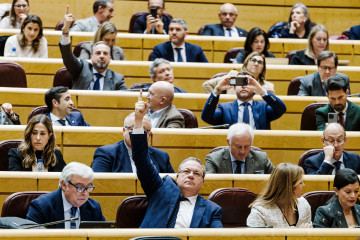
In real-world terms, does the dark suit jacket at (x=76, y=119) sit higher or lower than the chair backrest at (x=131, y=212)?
higher

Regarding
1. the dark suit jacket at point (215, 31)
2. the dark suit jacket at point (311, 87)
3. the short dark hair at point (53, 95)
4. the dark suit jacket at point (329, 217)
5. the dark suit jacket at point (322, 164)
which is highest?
the dark suit jacket at point (215, 31)

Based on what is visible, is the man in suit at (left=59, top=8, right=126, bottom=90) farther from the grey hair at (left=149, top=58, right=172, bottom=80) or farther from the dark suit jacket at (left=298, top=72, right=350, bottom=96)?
the dark suit jacket at (left=298, top=72, right=350, bottom=96)

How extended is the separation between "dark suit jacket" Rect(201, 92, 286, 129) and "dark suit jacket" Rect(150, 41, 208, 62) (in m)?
1.18

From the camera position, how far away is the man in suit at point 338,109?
4250 mm

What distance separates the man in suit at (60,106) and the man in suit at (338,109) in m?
1.40

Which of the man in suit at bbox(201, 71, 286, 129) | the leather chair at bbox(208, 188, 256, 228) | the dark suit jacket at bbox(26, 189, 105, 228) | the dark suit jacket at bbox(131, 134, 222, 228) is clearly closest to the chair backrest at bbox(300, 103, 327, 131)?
the man in suit at bbox(201, 71, 286, 129)

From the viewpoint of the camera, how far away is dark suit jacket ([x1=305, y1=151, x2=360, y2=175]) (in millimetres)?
3739

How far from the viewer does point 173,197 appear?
10.4 ft

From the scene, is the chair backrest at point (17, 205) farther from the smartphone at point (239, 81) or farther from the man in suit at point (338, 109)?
the man in suit at point (338, 109)

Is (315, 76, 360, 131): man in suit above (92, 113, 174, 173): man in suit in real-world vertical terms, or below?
above

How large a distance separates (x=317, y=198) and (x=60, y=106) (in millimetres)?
1504

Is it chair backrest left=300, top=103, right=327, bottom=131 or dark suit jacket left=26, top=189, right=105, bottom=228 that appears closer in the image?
dark suit jacket left=26, top=189, right=105, bottom=228

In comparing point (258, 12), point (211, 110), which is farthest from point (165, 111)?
point (258, 12)

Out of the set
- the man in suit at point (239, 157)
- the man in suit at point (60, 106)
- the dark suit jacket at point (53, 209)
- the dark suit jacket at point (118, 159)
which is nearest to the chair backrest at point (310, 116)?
the man in suit at point (239, 157)
